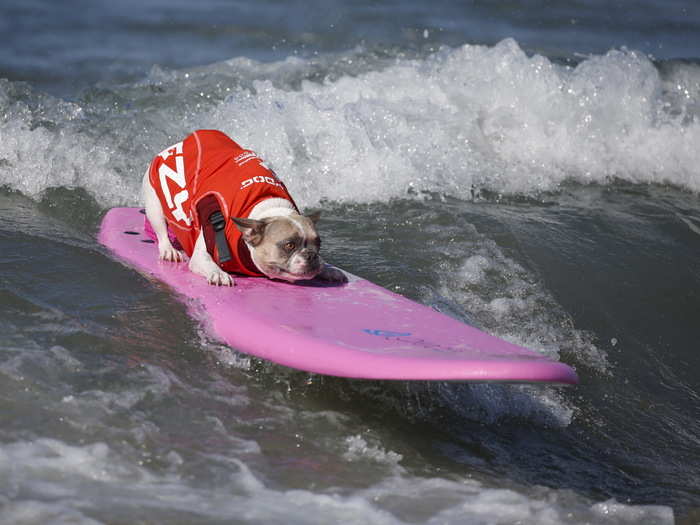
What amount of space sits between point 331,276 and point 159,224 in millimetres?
1302

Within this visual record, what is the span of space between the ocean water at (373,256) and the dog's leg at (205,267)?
270mm

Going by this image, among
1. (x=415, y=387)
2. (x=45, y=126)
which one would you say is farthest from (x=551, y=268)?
(x=45, y=126)

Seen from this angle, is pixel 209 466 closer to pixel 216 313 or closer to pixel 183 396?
pixel 183 396

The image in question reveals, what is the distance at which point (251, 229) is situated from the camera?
18.9 feet

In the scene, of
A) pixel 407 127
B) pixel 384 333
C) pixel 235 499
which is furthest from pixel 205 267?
pixel 407 127

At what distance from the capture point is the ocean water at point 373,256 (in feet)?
14.2

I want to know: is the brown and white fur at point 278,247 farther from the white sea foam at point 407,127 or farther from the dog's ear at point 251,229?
the white sea foam at point 407,127

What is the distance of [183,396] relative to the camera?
4852 mm

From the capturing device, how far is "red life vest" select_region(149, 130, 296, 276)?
594 cm

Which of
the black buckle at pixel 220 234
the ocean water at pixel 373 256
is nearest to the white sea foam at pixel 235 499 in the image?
the ocean water at pixel 373 256

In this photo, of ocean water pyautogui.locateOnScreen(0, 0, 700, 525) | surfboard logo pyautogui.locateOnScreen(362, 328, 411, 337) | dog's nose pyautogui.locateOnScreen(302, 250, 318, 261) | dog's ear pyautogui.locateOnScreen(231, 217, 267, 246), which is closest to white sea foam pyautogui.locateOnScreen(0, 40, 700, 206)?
ocean water pyautogui.locateOnScreen(0, 0, 700, 525)

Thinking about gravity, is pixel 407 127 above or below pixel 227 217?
above

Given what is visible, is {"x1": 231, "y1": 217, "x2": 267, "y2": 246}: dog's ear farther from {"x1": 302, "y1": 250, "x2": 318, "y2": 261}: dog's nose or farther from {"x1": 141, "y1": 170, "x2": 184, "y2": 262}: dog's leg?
{"x1": 141, "y1": 170, "x2": 184, "y2": 262}: dog's leg

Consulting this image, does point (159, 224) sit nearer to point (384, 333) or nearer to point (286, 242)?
point (286, 242)
